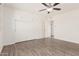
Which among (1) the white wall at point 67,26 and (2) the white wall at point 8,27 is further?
(1) the white wall at point 67,26

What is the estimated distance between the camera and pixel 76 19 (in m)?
5.49

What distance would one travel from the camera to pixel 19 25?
516cm

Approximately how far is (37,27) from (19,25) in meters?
1.51

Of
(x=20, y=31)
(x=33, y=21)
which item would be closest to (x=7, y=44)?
(x=20, y=31)

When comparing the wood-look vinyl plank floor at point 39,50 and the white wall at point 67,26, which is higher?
the white wall at point 67,26

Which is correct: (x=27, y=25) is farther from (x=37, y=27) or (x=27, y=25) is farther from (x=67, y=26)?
(x=67, y=26)

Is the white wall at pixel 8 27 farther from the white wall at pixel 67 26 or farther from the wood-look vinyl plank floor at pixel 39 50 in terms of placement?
the white wall at pixel 67 26

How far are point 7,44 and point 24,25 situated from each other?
1345 mm

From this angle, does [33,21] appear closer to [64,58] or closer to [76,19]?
[76,19]

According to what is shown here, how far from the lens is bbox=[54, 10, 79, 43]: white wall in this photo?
5.52 meters

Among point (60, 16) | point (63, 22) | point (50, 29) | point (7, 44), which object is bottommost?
point (7, 44)

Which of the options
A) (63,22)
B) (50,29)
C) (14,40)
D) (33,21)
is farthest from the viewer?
(50,29)

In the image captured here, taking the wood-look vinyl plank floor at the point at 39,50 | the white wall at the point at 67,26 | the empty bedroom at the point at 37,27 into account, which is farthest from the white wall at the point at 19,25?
the white wall at the point at 67,26

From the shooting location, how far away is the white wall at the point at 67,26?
5.52m
